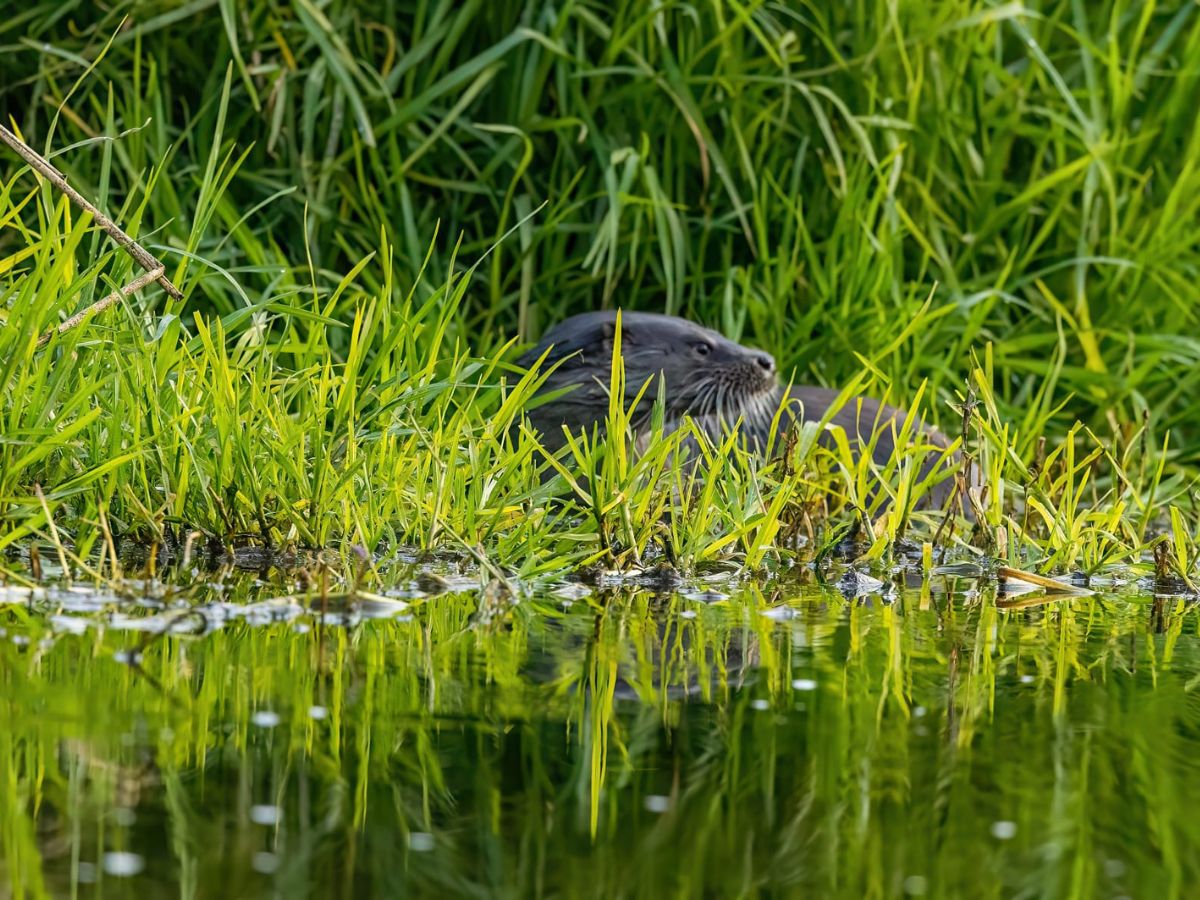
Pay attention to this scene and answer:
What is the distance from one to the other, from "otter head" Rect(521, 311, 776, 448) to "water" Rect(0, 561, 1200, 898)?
5.66 feet

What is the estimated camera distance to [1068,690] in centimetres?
215

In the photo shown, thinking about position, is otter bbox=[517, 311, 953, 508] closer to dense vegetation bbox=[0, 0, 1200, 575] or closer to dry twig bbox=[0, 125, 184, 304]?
dense vegetation bbox=[0, 0, 1200, 575]

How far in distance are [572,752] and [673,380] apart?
2.68 meters

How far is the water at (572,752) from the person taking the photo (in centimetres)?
139

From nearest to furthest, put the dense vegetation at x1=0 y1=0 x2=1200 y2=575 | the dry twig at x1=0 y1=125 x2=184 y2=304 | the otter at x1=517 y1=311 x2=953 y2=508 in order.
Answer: the dry twig at x1=0 y1=125 x2=184 y2=304 < the otter at x1=517 y1=311 x2=953 y2=508 < the dense vegetation at x1=0 y1=0 x2=1200 y2=575

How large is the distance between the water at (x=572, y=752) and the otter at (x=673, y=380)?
1711mm

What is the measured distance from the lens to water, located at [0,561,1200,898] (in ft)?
4.57

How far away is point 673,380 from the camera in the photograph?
4.38 meters

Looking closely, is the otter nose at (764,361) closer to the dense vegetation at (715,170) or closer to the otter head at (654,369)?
the otter head at (654,369)

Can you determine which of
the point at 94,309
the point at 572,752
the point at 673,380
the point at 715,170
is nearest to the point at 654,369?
the point at 673,380

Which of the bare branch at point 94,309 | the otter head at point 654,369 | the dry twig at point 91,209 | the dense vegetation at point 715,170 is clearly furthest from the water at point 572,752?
the otter head at point 654,369

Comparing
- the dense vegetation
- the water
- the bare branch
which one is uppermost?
the dense vegetation

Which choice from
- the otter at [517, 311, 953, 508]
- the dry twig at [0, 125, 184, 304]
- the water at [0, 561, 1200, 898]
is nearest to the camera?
the water at [0, 561, 1200, 898]

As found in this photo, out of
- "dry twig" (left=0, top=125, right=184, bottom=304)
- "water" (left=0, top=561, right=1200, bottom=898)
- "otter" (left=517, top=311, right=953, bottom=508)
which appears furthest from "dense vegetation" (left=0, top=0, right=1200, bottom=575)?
"water" (left=0, top=561, right=1200, bottom=898)
